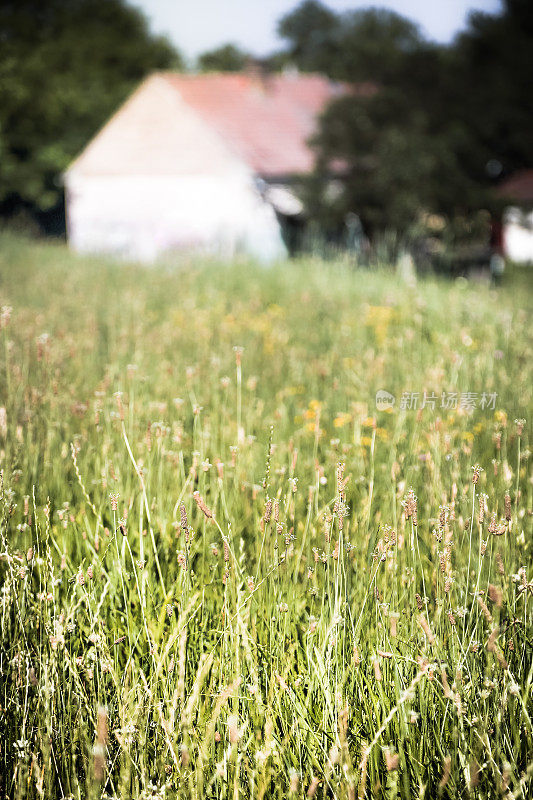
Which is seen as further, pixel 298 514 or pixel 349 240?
pixel 349 240

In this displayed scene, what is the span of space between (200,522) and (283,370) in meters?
2.45

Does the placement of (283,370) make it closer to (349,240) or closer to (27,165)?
(349,240)

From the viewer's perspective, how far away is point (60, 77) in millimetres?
29375

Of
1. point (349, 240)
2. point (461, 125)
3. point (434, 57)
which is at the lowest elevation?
point (349, 240)

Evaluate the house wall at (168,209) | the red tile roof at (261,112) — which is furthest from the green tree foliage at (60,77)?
the red tile roof at (261,112)

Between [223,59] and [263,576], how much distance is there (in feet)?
179

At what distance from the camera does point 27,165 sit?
2695cm

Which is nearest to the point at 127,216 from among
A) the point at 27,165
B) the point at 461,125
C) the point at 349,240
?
the point at 27,165

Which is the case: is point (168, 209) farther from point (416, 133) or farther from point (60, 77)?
point (60, 77)

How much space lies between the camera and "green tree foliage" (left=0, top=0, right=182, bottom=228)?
24062mm

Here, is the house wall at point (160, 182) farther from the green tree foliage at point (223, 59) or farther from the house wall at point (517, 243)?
the green tree foliage at point (223, 59)

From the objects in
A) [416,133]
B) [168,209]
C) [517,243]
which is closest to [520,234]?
[517,243]

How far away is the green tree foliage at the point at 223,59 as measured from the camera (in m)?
50.9

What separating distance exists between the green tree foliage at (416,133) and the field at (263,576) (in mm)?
12009
